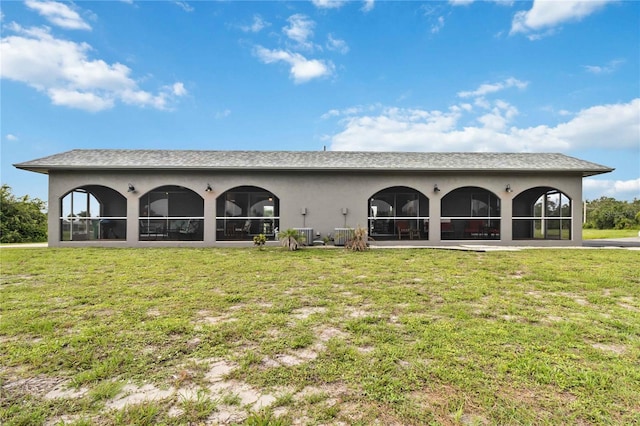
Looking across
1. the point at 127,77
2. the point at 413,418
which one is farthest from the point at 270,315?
the point at 127,77

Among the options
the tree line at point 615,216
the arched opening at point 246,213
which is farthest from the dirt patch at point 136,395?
the tree line at point 615,216

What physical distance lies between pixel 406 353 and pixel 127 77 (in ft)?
71.3

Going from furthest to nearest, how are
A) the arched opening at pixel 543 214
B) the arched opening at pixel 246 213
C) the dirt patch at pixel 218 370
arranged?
the arched opening at pixel 543 214
the arched opening at pixel 246 213
the dirt patch at pixel 218 370

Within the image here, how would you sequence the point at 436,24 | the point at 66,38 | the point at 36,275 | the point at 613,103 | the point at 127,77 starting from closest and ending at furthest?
the point at 36,275 → the point at 66,38 → the point at 436,24 → the point at 127,77 → the point at 613,103

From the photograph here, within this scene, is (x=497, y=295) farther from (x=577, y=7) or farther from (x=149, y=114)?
(x=149, y=114)

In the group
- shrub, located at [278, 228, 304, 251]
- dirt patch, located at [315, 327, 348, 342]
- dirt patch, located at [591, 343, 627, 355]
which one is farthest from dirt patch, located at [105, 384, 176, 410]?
shrub, located at [278, 228, 304, 251]

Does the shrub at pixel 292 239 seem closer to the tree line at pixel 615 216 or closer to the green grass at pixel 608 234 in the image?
the green grass at pixel 608 234

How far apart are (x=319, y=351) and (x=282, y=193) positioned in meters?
10.5

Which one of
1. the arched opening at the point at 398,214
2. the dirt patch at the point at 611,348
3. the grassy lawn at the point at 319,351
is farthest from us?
the arched opening at the point at 398,214

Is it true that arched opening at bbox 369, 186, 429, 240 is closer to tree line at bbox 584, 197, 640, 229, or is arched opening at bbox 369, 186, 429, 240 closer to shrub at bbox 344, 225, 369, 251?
shrub at bbox 344, 225, 369, 251

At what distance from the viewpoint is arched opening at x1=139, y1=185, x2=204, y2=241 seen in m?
13.3

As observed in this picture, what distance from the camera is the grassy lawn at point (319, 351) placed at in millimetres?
2121

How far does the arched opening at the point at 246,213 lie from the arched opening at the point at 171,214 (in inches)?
39.5

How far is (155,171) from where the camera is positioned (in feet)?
42.0
